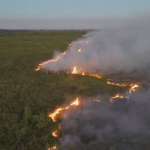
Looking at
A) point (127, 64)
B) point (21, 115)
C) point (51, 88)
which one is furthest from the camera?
point (127, 64)

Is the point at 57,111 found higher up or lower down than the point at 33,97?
lower down

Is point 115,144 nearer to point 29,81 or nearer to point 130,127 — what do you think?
point 130,127

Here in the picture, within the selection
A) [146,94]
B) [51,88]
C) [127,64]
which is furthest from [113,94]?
[127,64]

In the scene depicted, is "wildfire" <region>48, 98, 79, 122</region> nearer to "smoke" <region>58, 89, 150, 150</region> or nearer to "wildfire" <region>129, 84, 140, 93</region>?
"smoke" <region>58, 89, 150, 150</region>

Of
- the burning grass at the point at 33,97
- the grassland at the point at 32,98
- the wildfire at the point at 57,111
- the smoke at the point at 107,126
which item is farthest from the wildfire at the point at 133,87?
the wildfire at the point at 57,111

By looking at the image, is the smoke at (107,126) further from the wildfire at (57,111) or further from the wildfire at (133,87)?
the wildfire at (133,87)

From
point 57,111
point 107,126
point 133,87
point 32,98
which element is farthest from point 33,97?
point 133,87

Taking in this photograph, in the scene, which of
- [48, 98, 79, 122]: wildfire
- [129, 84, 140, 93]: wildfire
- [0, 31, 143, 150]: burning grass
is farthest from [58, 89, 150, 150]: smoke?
[129, 84, 140, 93]: wildfire

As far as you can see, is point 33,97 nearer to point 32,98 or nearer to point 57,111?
point 32,98
